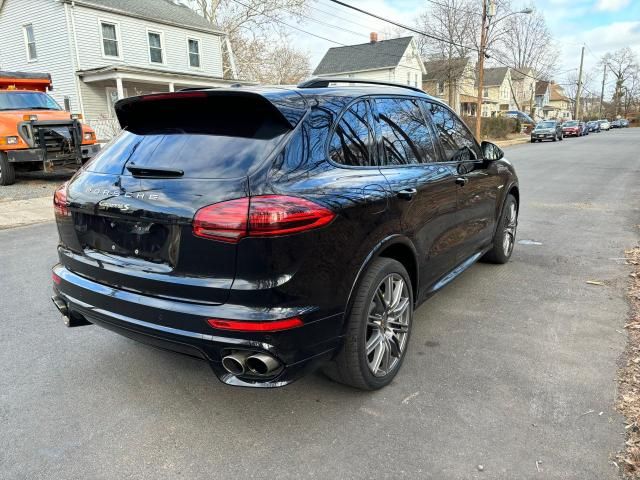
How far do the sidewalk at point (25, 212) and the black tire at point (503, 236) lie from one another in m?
7.25

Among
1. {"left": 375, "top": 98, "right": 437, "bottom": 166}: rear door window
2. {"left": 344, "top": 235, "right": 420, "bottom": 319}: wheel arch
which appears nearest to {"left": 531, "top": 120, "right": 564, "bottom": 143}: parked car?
{"left": 375, "top": 98, "right": 437, "bottom": 166}: rear door window

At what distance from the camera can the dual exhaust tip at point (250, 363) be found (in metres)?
2.34

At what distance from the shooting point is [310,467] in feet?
7.94

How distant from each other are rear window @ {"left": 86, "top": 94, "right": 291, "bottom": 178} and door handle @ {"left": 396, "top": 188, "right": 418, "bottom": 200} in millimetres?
906

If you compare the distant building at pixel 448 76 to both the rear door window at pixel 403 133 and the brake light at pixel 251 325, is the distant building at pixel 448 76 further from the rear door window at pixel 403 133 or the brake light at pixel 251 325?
the brake light at pixel 251 325

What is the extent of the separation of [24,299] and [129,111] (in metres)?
2.64

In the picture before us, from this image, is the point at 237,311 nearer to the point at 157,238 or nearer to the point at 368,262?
the point at 157,238

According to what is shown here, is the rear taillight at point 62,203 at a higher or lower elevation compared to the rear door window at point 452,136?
lower

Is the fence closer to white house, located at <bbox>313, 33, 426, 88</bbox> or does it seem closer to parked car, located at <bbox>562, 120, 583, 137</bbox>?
white house, located at <bbox>313, 33, 426, 88</bbox>

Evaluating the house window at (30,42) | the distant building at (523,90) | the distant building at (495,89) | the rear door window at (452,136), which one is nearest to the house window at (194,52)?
the house window at (30,42)

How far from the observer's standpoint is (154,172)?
103 inches

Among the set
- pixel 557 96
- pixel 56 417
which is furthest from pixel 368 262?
pixel 557 96

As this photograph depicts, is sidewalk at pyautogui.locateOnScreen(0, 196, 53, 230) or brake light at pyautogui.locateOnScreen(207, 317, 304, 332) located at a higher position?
brake light at pyautogui.locateOnScreen(207, 317, 304, 332)

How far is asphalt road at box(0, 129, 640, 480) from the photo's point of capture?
245 cm
